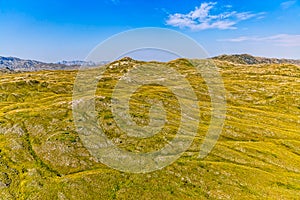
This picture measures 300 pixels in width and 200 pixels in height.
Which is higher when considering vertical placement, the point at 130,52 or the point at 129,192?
the point at 130,52

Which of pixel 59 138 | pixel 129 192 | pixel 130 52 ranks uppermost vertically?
pixel 130 52

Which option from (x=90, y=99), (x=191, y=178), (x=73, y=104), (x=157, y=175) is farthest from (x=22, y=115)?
(x=191, y=178)

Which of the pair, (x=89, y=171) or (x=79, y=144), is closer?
(x=89, y=171)

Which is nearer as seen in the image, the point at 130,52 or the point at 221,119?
the point at 130,52

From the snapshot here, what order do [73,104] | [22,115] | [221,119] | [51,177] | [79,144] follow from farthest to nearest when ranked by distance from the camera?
[221,119] < [73,104] < [22,115] < [79,144] < [51,177]

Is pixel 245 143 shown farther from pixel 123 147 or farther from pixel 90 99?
pixel 90 99

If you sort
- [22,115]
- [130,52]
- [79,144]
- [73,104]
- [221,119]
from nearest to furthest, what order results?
[130,52], [79,144], [22,115], [73,104], [221,119]

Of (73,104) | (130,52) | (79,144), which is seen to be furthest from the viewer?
(73,104)

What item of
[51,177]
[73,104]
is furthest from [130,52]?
[73,104]

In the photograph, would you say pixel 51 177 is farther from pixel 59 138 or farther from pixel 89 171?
pixel 59 138
